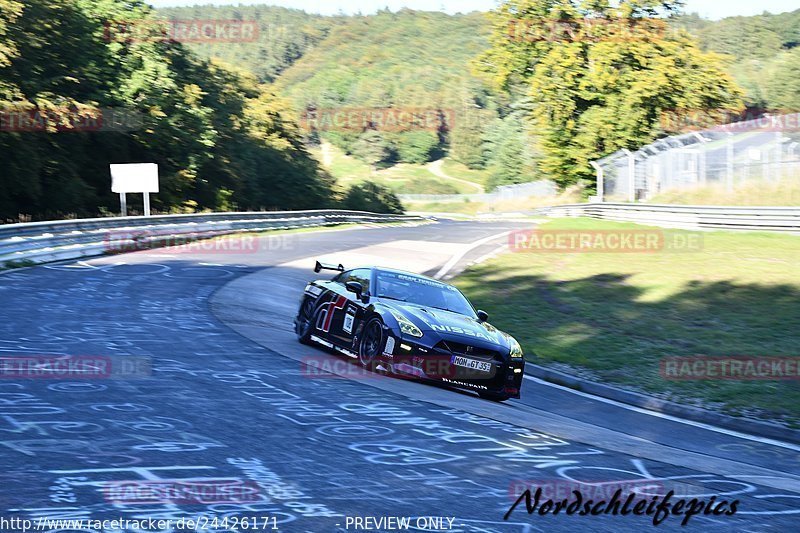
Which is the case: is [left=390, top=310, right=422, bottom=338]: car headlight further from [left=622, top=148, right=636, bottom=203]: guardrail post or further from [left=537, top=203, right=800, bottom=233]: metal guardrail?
[left=622, top=148, right=636, bottom=203]: guardrail post

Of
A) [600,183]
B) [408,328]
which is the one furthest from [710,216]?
[408,328]

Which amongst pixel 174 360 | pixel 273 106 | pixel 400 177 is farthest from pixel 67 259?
pixel 400 177

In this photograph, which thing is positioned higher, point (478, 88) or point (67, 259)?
point (478, 88)

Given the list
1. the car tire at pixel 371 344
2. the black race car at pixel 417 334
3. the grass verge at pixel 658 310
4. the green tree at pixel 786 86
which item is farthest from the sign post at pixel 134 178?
the green tree at pixel 786 86

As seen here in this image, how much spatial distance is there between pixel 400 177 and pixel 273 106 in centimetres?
8442

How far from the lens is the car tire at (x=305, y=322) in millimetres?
13547

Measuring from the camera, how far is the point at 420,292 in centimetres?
1273

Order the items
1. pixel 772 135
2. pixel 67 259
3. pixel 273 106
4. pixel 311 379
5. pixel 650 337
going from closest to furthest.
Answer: pixel 311 379
pixel 650 337
pixel 67 259
pixel 772 135
pixel 273 106

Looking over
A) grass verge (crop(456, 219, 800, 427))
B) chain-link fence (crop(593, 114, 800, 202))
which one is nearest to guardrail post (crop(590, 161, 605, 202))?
chain-link fence (crop(593, 114, 800, 202))

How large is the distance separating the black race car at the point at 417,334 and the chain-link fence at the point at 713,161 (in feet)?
75.1

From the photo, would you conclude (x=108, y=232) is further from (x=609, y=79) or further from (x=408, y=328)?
(x=609, y=79)

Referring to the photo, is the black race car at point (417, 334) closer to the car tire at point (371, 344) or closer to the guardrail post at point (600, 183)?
the car tire at point (371, 344)

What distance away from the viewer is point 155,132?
47750mm

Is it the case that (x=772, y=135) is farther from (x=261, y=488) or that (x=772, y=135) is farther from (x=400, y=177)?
(x=400, y=177)
